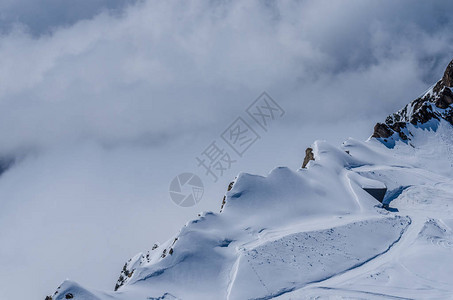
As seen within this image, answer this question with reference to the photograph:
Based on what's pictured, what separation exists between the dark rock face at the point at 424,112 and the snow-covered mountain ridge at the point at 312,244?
13.5 metres

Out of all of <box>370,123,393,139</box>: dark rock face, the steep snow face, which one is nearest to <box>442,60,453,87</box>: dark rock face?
<box>370,123,393,139</box>: dark rock face

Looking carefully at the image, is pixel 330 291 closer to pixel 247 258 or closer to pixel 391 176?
pixel 247 258

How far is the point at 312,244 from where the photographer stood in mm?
34500

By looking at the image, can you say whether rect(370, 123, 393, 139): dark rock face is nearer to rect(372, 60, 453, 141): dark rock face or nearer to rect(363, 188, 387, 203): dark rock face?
rect(372, 60, 453, 141): dark rock face

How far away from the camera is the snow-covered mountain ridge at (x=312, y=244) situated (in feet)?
97.0

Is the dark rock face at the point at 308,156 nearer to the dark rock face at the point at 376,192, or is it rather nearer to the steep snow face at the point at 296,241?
the steep snow face at the point at 296,241

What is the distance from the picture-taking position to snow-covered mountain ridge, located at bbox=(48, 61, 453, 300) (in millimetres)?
29578

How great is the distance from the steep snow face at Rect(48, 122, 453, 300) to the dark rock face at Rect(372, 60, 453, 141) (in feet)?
49.4

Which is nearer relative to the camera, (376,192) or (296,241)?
(296,241)

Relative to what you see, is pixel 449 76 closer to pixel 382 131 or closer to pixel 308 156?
pixel 382 131

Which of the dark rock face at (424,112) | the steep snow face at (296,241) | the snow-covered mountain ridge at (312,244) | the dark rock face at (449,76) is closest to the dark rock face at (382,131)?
the dark rock face at (424,112)

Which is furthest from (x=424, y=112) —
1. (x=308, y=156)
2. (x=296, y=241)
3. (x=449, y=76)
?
(x=296, y=241)

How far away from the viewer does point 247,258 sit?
32.9 m

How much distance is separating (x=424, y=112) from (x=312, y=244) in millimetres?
48042
